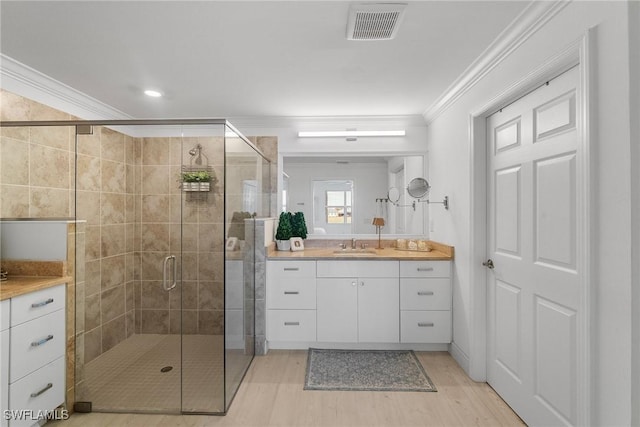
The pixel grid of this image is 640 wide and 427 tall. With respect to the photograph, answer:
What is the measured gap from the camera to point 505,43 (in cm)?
186

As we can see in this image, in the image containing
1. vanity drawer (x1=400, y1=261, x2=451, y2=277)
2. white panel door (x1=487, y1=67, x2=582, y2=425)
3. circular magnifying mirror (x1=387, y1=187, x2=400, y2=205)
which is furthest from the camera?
circular magnifying mirror (x1=387, y1=187, x2=400, y2=205)

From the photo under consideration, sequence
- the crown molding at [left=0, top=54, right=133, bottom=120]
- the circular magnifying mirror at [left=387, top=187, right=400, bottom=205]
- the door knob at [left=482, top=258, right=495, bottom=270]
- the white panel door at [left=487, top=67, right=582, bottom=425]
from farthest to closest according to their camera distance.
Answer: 1. the circular magnifying mirror at [left=387, top=187, right=400, bottom=205]
2. the door knob at [left=482, top=258, right=495, bottom=270]
3. the crown molding at [left=0, top=54, right=133, bottom=120]
4. the white panel door at [left=487, top=67, right=582, bottom=425]

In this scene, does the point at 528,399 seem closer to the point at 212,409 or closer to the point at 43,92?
the point at 212,409

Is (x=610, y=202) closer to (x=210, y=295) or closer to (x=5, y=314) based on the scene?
(x=210, y=295)

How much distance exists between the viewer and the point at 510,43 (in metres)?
1.83

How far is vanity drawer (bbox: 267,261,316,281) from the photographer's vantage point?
9.39ft

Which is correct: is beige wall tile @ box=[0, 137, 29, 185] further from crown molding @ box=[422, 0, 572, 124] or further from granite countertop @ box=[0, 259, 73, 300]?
crown molding @ box=[422, 0, 572, 124]

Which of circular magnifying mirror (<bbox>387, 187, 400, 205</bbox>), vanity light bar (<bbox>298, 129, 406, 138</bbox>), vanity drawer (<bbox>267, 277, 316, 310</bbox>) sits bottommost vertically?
vanity drawer (<bbox>267, 277, 316, 310</bbox>)

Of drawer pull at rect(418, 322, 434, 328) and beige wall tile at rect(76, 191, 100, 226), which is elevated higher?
beige wall tile at rect(76, 191, 100, 226)

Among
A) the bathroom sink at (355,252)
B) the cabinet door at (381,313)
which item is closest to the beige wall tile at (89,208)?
the bathroom sink at (355,252)

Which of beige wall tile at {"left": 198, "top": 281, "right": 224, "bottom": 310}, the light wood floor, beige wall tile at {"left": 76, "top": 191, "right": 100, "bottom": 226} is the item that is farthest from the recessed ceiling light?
the light wood floor

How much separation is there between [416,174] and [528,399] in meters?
2.27

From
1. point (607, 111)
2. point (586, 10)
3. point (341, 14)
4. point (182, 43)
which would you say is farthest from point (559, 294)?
point (182, 43)

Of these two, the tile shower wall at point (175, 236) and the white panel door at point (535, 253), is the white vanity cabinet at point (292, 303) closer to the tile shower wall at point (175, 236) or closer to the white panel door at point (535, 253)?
the tile shower wall at point (175, 236)
